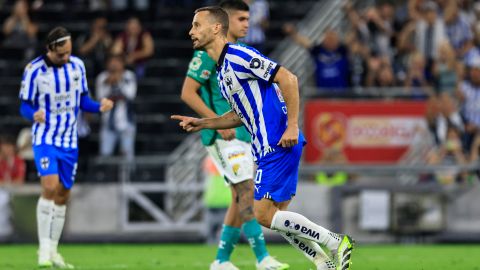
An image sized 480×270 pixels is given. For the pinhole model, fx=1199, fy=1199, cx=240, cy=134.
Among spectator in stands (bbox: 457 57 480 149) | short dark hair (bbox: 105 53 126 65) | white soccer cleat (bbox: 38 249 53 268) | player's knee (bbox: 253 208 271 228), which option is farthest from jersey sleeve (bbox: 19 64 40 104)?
spectator in stands (bbox: 457 57 480 149)

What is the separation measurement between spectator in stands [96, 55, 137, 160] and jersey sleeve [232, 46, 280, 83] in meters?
10.7

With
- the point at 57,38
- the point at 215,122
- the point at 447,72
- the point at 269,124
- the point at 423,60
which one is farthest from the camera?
the point at 423,60

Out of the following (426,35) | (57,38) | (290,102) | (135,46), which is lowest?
(290,102)

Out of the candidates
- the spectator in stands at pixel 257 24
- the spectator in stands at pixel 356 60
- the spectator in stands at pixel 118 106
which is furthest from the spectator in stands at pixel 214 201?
the spectator in stands at pixel 356 60

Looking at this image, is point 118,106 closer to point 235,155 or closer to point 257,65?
point 235,155

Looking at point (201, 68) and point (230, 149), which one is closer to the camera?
point (201, 68)

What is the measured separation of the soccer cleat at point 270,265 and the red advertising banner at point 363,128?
28.9ft

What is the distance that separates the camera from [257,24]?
75.1 feet

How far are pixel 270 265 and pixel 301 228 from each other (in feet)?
6.51

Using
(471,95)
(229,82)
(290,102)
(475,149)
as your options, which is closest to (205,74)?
(229,82)

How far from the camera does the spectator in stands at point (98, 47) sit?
2341 centimetres

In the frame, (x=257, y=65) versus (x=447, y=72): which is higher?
(x=447, y=72)

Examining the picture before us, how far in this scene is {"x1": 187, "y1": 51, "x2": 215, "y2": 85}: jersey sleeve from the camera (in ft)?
40.9

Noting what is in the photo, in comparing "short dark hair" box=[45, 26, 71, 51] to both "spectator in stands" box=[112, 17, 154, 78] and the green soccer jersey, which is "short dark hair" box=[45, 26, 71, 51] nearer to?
the green soccer jersey
